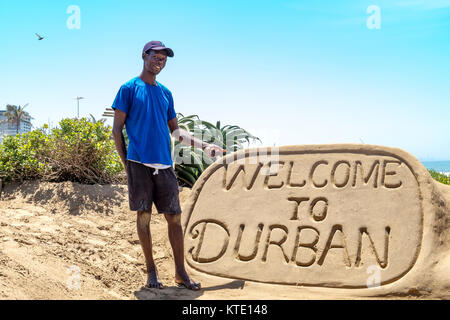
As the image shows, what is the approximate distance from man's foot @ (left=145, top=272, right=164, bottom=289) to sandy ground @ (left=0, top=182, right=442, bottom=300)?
0.05m

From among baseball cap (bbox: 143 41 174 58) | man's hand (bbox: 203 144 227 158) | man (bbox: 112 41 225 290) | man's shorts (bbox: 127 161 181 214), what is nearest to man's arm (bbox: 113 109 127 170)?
man (bbox: 112 41 225 290)

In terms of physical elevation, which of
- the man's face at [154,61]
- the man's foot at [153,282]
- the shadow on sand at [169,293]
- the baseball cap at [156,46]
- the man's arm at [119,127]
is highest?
the baseball cap at [156,46]

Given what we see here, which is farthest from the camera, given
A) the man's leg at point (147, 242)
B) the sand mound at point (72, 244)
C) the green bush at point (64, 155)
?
the green bush at point (64, 155)

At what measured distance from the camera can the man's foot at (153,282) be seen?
3.41 m

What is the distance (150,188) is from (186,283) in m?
0.88

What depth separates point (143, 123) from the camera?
10.8 ft

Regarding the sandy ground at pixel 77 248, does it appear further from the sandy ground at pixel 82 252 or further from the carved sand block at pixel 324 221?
the carved sand block at pixel 324 221

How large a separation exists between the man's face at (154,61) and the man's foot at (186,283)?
68.5 inches

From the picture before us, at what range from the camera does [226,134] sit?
7738mm

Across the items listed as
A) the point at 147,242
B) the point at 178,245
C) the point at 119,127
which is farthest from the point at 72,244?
the point at 119,127

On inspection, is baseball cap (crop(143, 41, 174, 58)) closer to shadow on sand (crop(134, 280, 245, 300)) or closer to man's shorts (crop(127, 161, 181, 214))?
man's shorts (crop(127, 161, 181, 214))

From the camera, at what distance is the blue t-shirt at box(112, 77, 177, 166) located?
3270 mm

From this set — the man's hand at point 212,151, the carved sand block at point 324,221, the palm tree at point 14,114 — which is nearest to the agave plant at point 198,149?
the man's hand at point 212,151
